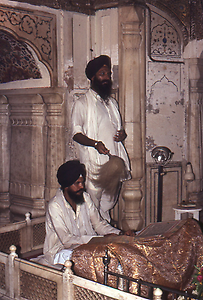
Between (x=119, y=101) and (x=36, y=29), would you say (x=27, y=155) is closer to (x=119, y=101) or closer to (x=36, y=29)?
(x=119, y=101)

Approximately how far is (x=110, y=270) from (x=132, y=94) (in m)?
3.17

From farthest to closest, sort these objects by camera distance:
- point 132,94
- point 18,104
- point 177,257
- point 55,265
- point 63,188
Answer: point 18,104 → point 132,94 → point 63,188 → point 55,265 → point 177,257

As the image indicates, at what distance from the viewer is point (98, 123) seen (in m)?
5.77

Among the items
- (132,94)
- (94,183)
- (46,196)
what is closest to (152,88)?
(132,94)

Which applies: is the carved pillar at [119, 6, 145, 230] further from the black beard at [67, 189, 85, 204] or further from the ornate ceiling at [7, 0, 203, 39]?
the black beard at [67, 189, 85, 204]

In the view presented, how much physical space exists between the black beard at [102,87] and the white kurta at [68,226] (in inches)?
65.5

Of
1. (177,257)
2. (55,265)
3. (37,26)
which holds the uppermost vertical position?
(37,26)

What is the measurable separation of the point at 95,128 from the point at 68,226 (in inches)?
66.7

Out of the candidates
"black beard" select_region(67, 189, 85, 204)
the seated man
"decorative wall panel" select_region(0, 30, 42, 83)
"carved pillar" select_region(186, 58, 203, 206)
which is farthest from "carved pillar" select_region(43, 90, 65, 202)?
"carved pillar" select_region(186, 58, 203, 206)

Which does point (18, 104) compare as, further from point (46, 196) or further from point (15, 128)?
point (46, 196)

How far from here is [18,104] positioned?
6.71 m

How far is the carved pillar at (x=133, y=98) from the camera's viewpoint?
6.07 meters

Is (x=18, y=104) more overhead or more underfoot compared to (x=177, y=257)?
more overhead

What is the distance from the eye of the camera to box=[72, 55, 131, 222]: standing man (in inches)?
225
